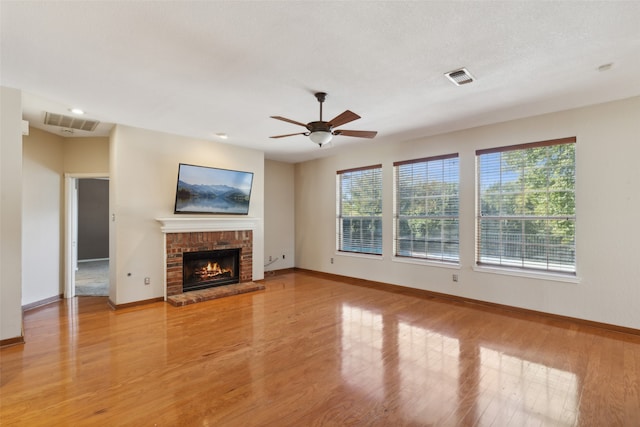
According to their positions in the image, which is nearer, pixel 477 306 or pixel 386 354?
pixel 386 354

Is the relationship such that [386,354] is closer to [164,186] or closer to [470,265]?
[470,265]

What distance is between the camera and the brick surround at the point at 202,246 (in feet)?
16.5

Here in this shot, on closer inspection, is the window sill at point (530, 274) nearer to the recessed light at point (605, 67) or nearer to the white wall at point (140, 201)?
the recessed light at point (605, 67)

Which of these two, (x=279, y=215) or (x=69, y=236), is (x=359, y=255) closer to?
(x=279, y=215)

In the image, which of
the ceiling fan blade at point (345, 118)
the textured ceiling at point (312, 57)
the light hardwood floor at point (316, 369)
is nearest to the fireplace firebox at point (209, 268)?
the light hardwood floor at point (316, 369)

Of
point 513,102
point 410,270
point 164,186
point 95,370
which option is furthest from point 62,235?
point 513,102

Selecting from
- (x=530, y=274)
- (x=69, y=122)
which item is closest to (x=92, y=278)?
(x=69, y=122)

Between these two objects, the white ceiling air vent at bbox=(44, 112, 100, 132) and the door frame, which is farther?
the door frame

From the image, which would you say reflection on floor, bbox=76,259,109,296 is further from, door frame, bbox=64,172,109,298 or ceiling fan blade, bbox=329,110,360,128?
ceiling fan blade, bbox=329,110,360,128

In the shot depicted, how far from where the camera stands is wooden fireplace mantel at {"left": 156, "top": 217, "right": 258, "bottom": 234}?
4996mm

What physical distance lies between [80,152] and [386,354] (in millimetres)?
5820

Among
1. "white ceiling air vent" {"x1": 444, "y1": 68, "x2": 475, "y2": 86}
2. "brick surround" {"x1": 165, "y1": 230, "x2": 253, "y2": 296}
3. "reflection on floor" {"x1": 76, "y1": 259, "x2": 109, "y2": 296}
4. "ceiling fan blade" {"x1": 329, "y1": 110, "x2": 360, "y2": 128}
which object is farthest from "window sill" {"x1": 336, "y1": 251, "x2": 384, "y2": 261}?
"reflection on floor" {"x1": 76, "y1": 259, "x2": 109, "y2": 296}

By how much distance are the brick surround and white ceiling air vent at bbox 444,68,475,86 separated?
14.7ft

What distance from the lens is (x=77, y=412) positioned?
212 centimetres
